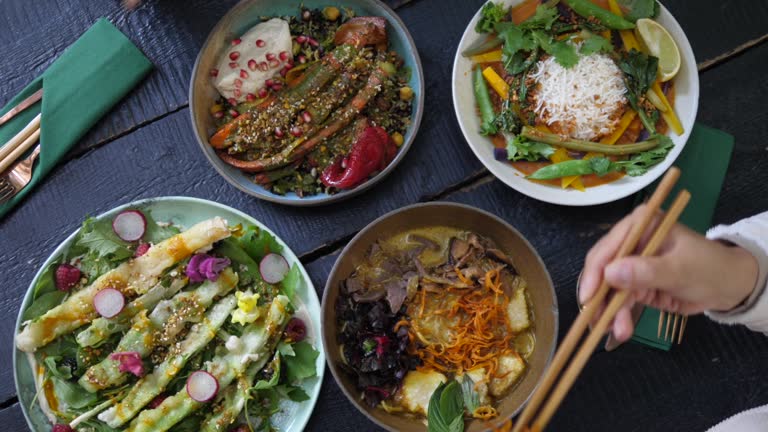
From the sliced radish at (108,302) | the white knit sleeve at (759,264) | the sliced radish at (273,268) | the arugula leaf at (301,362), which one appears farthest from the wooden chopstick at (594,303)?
the sliced radish at (108,302)

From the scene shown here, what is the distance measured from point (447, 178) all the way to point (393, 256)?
398 mm

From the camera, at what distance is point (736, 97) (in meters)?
2.59

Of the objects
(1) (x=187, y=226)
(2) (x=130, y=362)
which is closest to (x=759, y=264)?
(1) (x=187, y=226)

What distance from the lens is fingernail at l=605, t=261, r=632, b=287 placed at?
5.17 feet

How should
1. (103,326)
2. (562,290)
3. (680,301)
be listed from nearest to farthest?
(680,301) < (103,326) < (562,290)

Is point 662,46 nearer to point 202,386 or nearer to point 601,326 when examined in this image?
point 601,326

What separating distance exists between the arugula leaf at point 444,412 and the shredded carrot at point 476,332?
5.8 inches

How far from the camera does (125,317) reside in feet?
7.96

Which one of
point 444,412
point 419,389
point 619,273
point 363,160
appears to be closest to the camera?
point 619,273

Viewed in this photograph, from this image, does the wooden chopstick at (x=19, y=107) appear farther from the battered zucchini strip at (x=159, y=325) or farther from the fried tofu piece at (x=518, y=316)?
the fried tofu piece at (x=518, y=316)

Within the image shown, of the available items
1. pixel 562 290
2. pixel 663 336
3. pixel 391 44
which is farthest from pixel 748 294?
pixel 391 44

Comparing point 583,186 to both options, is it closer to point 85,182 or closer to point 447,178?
point 447,178

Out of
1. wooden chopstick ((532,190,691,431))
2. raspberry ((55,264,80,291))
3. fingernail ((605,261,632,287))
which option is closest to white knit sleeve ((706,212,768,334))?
wooden chopstick ((532,190,691,431))

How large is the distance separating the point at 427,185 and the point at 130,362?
130cm
